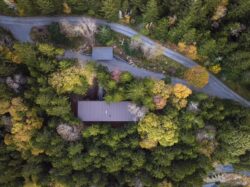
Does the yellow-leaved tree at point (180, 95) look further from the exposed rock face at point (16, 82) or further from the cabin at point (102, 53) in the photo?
the exposed rock face at point (16, 82)

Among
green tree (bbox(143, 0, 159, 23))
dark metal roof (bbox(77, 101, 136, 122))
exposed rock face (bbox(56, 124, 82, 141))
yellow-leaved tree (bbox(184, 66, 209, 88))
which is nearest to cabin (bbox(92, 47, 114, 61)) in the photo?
dark metal roof (bbox(77, 101, 136, 122))

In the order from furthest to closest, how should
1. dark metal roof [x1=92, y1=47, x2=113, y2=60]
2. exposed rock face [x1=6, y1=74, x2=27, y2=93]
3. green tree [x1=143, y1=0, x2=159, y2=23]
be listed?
dark metal roof [x1=92, y1=47, x2=113, y2=60] < exposed rock face [x1=6, y1=74, x2=27, y2=93] < green tree [x1=143, y1=0, x2=159, y2=23]

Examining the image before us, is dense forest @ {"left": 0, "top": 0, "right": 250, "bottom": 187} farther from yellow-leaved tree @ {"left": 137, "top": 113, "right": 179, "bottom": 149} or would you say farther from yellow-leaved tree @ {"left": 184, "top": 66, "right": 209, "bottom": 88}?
yellow-leaved tree @ {"left": 184, "top": 66, "right": 209, "bottom": 88}

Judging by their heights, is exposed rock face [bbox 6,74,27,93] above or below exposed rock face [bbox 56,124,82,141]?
above

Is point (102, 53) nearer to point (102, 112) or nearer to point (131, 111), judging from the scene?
point (102, 112)

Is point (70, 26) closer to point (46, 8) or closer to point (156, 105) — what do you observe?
point (46, 8)

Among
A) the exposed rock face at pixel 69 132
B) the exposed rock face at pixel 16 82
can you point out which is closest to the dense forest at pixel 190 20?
the exposed rock face at pixel 16 82

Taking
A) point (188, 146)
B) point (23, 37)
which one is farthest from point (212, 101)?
point (23, 37)
